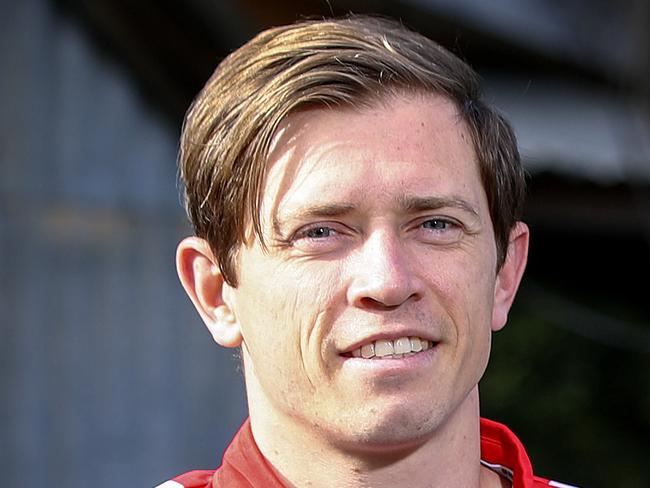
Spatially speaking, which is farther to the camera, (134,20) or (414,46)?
(134,20)

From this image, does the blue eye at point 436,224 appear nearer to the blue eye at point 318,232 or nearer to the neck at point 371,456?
the blue eye at point 318,232

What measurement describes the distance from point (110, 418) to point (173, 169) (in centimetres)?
117

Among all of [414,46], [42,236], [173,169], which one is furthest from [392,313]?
[173,169]

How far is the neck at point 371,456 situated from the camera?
1.91 m

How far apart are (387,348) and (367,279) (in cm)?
11

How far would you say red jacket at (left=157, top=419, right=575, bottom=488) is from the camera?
200cm

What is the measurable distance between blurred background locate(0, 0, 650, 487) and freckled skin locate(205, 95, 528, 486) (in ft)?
10.3

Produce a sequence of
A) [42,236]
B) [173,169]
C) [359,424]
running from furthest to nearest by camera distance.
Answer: [173,169], [42,236], [359,424]

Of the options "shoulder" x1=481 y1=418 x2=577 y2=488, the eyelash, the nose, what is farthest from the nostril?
"shoulder" x1=481 y1=418 x2=577 y2=488

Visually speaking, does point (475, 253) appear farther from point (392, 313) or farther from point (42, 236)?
point (42, 236)

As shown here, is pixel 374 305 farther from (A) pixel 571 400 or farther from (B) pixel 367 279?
(A) pixel 571 400

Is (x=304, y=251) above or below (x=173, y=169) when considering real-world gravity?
below

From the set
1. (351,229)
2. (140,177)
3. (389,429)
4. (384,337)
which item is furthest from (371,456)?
(140,177)

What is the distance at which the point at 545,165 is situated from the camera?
619 centimetres
